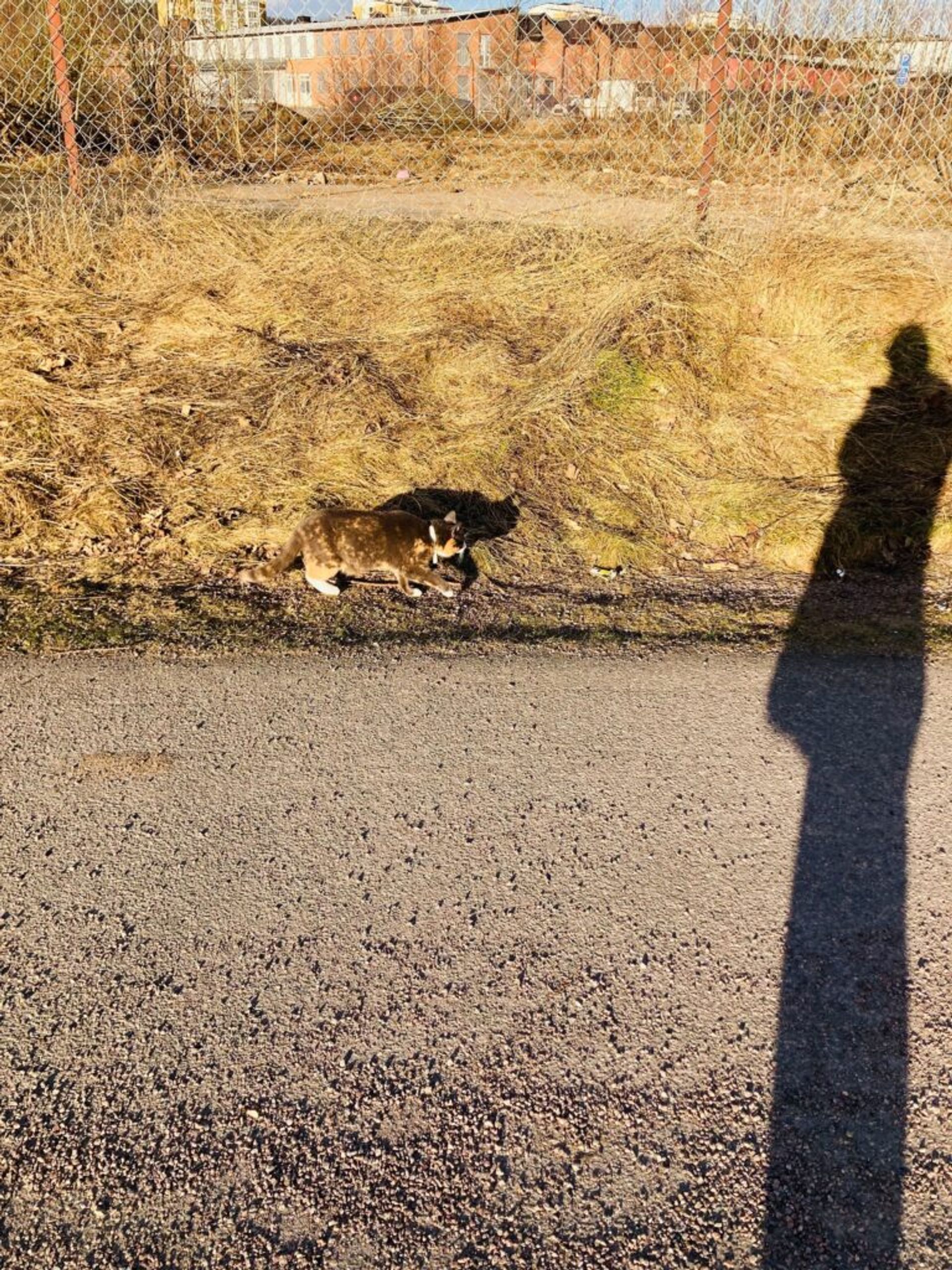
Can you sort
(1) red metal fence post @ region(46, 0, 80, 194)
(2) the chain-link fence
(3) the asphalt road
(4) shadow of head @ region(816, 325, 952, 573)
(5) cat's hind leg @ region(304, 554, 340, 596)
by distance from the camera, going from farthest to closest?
(2) the chain-link fence
(1) red metal fence post @ region(46, 0, 80, 194)
(4) shadow of head @ region(816, 325, 952, 573)
(5) cat's hind leg @ region(304, 554, 340, 596)
(3) the asphalt road

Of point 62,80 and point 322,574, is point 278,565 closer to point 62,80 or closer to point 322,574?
point 322,574

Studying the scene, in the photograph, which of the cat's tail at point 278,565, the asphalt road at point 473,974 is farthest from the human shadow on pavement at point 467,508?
the asphalt road at point 473,974

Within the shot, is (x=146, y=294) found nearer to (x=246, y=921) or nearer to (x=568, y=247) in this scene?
(x=568, y=247)

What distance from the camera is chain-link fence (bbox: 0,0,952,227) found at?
28.8 feet

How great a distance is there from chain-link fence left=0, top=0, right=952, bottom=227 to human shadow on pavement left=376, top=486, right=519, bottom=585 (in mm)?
3908

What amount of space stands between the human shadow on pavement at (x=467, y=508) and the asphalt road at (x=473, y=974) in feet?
6.03

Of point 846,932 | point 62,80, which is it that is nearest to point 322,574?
point 846,932

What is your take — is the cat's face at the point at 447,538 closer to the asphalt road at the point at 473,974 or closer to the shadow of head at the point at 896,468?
the asphalt road at the point at 473,974

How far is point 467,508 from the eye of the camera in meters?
6.27

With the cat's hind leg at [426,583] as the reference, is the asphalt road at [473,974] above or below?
below

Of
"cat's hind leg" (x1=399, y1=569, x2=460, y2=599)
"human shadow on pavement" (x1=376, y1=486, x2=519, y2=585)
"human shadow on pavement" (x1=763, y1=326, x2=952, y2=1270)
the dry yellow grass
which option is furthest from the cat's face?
"human shadow on pavement" (x1=763, y1=326, x2=952, y2=1270)

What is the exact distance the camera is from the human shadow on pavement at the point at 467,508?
239 inches

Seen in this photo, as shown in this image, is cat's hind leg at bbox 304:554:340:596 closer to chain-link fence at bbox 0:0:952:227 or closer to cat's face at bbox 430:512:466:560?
cat's face at bbox 430:512:466:560

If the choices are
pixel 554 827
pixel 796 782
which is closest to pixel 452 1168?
pixel 554 827
